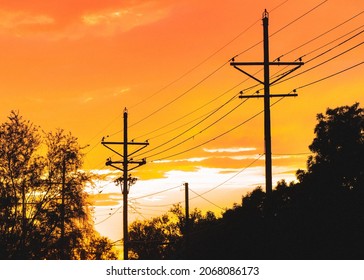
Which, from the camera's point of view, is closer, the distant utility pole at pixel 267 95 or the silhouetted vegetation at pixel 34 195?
the distant utility pole at pixel 267 95

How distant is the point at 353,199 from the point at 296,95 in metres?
40.0

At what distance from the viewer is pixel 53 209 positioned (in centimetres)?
4378

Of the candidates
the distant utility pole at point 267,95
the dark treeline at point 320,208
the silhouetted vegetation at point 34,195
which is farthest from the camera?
the dark treeline at point 320,208

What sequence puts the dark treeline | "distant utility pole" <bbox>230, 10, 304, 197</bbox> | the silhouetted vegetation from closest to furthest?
"distant utility pole" <bbox>230, 10, 304, 197</bbox> → the silhouetted vegetation → the dark treeline

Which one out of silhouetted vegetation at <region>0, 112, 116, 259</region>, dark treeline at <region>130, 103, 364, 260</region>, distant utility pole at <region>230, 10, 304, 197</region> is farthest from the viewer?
dark treeline at <region>130, 103, 364, 260</region>

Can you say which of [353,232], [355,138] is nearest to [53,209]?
[353,232]

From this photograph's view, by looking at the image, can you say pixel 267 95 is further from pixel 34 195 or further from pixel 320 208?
pixel 320 208

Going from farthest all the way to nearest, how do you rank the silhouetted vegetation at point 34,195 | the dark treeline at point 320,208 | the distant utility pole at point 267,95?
the dark treeline at point 320,208 < the silhouetted vegetation at point 34,195 < the distant utility pole at point 267,95

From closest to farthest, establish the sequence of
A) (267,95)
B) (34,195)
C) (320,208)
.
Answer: (267,95), (34,195), (320,208)

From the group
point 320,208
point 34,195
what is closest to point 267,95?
point 34,195

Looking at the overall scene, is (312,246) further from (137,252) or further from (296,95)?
(137,252)

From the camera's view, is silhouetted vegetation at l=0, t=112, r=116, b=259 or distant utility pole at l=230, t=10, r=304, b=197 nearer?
distant utility pole at l=230, t=10, r=304, b=197

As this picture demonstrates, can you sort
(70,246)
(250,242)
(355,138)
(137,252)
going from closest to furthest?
1. (70,246)
2. (250,242)
3. (355,138)
4. (137,252)

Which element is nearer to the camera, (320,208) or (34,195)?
(34,195)
